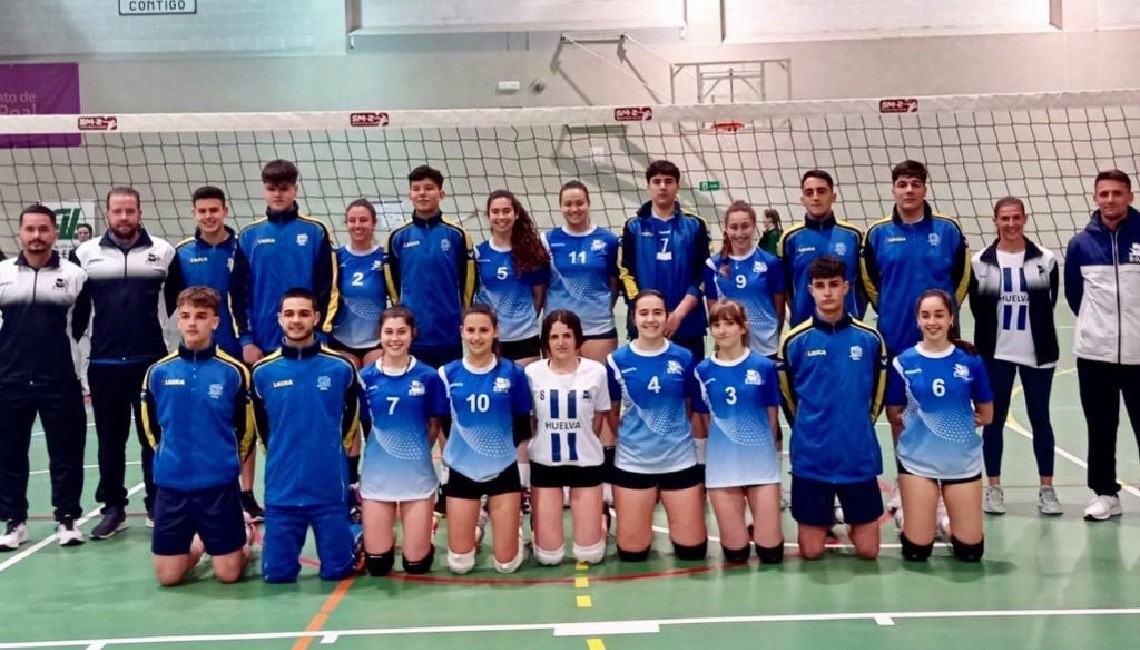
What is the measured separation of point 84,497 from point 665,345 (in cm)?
448

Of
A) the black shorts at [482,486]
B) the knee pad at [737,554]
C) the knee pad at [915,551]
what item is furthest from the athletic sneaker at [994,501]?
the black shorts at [482,486]

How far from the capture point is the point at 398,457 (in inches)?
242

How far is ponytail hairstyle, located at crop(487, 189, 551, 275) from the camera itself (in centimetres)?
710

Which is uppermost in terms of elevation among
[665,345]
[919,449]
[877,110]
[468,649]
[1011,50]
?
[1011,50]

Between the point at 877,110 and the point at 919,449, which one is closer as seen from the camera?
the point at 919,449


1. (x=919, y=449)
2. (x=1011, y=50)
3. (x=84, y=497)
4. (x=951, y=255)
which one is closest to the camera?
(x=919, y=449)

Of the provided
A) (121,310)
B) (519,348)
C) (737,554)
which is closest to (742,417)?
(737,554)

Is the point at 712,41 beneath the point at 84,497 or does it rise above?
above

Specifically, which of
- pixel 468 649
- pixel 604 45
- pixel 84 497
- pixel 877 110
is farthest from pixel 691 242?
pixel 604 45

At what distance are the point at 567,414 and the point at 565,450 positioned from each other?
7.4 inches

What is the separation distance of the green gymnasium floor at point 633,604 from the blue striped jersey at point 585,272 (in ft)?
4.64

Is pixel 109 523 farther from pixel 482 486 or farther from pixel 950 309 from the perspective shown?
pixel 950 309

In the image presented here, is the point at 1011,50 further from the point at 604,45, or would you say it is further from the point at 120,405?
the point at 120,405

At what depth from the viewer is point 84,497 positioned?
8.34m
